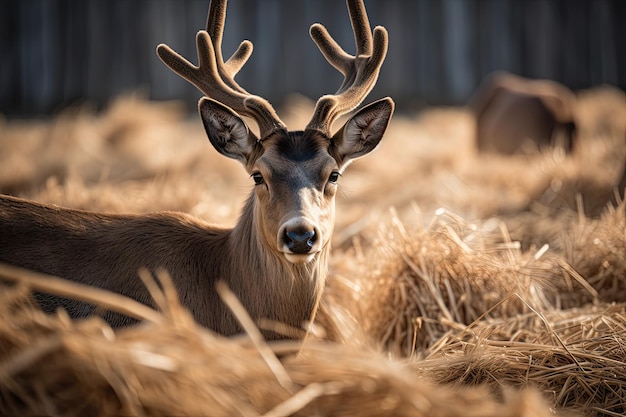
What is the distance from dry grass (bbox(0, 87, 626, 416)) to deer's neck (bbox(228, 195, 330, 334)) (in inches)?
10.8

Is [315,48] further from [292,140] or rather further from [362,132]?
[292,140]

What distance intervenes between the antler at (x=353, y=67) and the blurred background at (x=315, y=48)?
12.5 metres

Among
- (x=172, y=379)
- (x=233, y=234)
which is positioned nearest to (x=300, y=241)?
(x=233, y=234)

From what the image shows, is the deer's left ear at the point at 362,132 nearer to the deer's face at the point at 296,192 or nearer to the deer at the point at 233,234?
the deer at the point at 233,234

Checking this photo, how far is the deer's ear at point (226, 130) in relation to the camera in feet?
11.9

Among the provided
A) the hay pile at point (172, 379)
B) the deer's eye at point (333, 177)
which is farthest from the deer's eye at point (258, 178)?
the hay pile at point (172, 379)

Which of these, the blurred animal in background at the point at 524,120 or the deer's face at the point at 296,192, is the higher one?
the deer's face at the point at 296,192

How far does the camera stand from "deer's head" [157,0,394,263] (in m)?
3.26

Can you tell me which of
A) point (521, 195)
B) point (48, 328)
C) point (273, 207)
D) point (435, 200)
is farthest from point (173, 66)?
point (521, 195)

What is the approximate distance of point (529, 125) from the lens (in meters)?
9.81

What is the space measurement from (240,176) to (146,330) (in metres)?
6.47

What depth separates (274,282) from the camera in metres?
3.52

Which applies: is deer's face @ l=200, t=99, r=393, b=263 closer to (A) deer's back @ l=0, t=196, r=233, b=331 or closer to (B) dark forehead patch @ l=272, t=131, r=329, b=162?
(B) dark forehead patch @ l=272, t=131, r=329, b=162

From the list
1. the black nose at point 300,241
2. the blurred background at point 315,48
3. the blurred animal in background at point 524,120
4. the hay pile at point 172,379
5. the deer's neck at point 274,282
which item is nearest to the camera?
the hay pile at point 172,379
